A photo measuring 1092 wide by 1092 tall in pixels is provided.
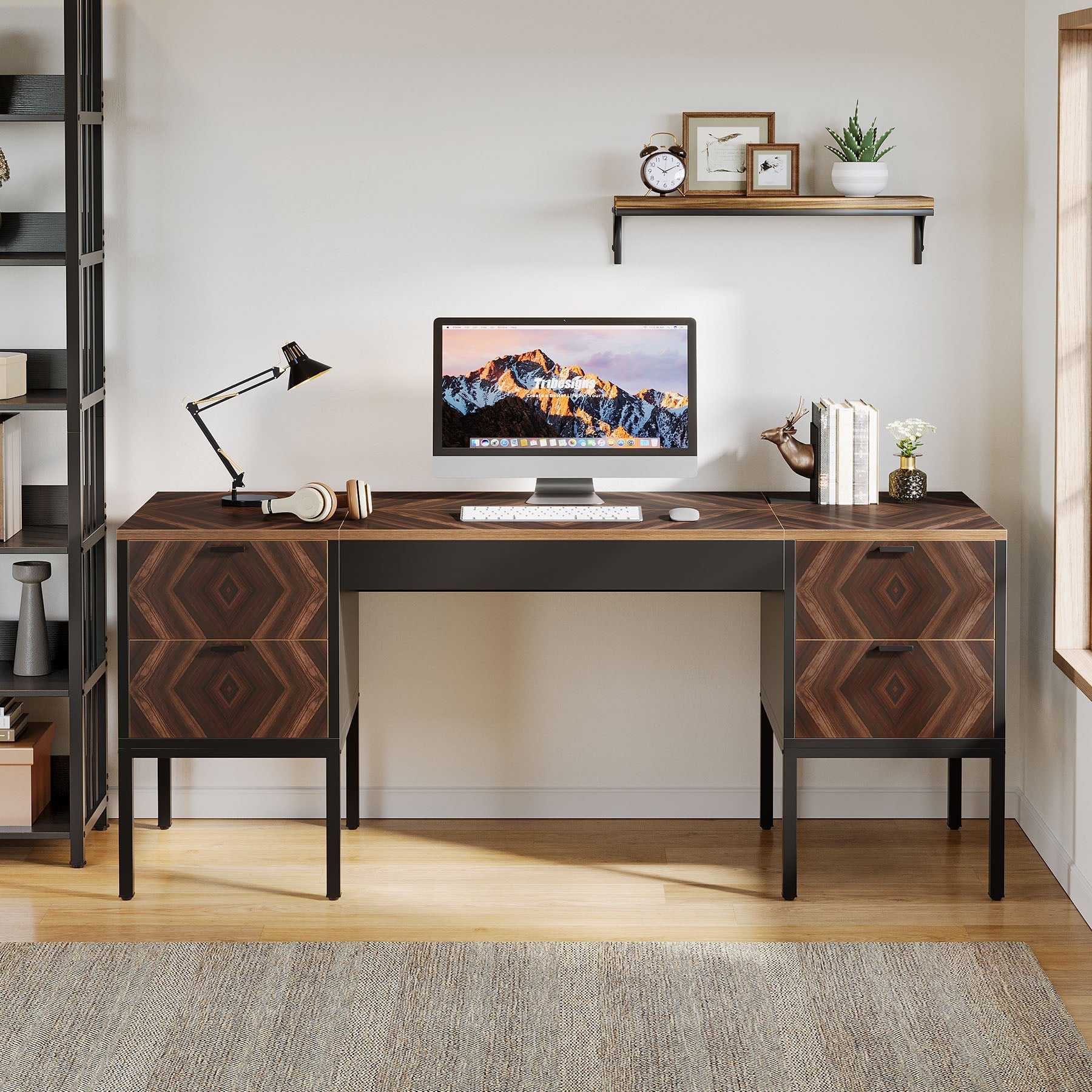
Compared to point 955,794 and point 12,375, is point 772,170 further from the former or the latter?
point 12,375

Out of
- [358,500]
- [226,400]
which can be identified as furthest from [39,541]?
[358,500]

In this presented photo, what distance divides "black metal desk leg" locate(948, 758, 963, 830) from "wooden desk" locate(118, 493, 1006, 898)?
42 cm

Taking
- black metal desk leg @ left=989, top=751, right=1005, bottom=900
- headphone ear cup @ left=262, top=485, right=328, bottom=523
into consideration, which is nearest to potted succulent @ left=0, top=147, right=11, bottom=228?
headphone ear cup @ left=262, top=485, right=328, bottom=523

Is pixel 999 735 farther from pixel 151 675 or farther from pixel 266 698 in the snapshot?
pixel 151 675

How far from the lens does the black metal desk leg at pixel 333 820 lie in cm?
307

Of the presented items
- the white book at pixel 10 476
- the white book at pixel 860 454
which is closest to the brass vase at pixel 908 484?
the white book at pixel 860 454

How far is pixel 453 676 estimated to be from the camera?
3590 millimetres

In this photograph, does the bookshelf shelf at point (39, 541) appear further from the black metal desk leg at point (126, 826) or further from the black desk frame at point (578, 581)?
the black metal desk leg at point (126, 826)

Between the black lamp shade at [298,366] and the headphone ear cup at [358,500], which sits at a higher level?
the black lamp shade at [298,366]

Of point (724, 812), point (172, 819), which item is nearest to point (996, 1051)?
point (724, 812)

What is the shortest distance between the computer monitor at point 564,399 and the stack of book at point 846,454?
0.33m

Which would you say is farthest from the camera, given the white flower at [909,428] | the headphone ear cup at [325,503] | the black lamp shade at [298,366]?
the white flower at [909,428]

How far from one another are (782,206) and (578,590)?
44.2 inches

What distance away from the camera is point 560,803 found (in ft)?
11.9
